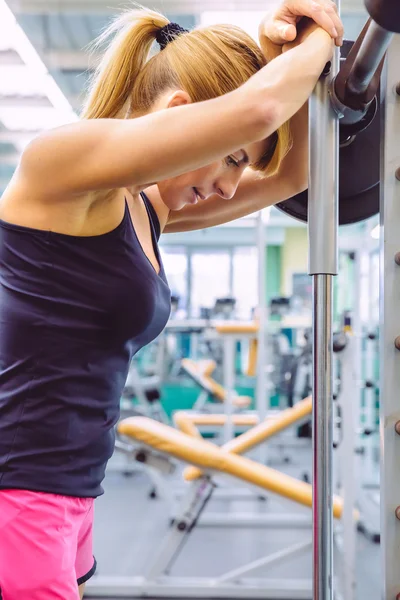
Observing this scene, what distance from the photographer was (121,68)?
0.82 m

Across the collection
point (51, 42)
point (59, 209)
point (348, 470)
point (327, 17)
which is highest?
point (51, 42)

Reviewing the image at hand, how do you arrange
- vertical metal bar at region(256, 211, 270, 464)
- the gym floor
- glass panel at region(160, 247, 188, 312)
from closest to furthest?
the gym floor → vertical metal bar at region(256, 211, 270, 464) → glass panel at region(160, 247, 188, 312)

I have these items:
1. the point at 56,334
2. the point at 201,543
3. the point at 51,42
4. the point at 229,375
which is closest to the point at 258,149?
Result: the point at 56,334

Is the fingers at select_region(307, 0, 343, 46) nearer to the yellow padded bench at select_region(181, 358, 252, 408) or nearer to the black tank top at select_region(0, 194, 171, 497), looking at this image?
the black tank top at select_region(0, 194, 171, 497)

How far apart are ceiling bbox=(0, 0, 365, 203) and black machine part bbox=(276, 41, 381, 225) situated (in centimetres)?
232

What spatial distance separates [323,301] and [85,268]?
0.99 ft

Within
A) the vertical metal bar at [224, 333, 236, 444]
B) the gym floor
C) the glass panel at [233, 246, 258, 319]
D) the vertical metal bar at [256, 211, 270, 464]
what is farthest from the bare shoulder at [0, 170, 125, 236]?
Answer: the glass panel at [233, 246, 258, 319]

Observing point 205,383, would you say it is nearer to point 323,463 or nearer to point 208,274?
point 323,463

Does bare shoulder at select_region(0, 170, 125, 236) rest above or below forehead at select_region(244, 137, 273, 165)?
below

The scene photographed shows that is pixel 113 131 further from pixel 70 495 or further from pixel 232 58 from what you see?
pixel 70 495

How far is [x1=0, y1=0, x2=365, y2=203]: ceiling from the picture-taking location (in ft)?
11.4

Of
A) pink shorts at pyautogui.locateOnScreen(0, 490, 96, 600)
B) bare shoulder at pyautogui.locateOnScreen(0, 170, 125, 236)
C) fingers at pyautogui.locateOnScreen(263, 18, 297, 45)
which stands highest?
fingers at pyautogui.locateOnScreen(263, 18, 297, 45)

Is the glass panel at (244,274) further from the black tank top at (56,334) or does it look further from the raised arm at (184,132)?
the raised arm at (184,132)

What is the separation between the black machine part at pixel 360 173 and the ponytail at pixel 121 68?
29 cm
